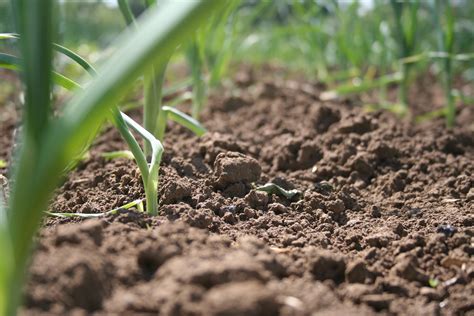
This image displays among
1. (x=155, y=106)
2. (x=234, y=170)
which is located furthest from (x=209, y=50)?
(x=234, y=170)

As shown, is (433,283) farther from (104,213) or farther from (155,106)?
(155,106)

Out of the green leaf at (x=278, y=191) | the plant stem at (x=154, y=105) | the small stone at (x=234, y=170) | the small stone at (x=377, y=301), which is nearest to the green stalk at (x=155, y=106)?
the plant stem at (x=154, y=105)

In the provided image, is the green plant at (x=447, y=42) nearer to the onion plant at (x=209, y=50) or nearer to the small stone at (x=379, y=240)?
the onion plant at (x=209, y=50)

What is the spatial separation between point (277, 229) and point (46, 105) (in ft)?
2.34

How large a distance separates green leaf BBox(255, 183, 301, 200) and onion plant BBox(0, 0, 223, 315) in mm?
830

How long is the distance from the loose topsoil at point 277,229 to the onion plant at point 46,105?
0.08 m

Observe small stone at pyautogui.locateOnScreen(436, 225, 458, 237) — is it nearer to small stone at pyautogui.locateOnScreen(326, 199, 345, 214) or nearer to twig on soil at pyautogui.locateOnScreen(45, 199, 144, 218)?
small stone at pyautogui.locateOnScreen(326, 199, 345, 214)

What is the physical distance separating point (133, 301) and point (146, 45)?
1.31 feet

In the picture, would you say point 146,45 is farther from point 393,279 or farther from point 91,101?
point 393,279

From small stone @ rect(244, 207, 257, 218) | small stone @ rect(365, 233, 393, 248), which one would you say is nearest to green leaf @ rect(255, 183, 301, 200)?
small stone @ rect(244, 207, 257, 218)

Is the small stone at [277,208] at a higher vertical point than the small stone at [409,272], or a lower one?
higher

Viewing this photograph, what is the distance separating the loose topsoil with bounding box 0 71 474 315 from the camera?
89 centimetres

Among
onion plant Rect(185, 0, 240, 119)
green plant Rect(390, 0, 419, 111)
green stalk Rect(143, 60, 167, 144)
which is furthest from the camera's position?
green plant Rect(390, 0, 419, 111)

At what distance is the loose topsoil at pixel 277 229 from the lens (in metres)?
0.89
